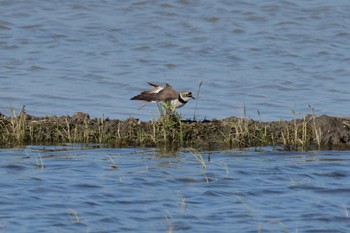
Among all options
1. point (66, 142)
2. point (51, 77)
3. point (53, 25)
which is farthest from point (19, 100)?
point (53, 25)

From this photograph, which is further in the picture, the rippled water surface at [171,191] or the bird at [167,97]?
the bird at [167,97]

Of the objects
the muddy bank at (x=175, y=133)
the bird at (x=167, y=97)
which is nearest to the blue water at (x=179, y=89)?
the muddy bank at (x=175, y=133)

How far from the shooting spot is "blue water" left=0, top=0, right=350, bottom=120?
46.9 feet

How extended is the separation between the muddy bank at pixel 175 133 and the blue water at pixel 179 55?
612 mm

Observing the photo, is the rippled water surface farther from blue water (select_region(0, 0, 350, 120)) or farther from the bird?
blue water (select_region(0, 0, 350, 120))

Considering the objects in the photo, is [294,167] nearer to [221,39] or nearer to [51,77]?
[51,77]

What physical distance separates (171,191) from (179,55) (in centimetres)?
911

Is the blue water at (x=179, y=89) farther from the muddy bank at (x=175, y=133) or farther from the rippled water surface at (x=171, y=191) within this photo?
the muddy bank at (x=175, y=133)

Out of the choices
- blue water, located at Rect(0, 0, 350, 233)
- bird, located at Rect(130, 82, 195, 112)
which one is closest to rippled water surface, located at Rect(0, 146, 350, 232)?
blue water, located at Rect(0, 0, 350, 233)

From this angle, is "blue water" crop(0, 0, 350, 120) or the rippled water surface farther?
"blue water" crop(0, 0, 350, 120)

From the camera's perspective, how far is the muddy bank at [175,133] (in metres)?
10.9

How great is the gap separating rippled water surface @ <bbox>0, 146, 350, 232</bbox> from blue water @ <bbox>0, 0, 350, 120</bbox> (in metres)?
1.69

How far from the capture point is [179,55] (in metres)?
18.1

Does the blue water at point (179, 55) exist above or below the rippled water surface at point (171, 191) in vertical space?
above
